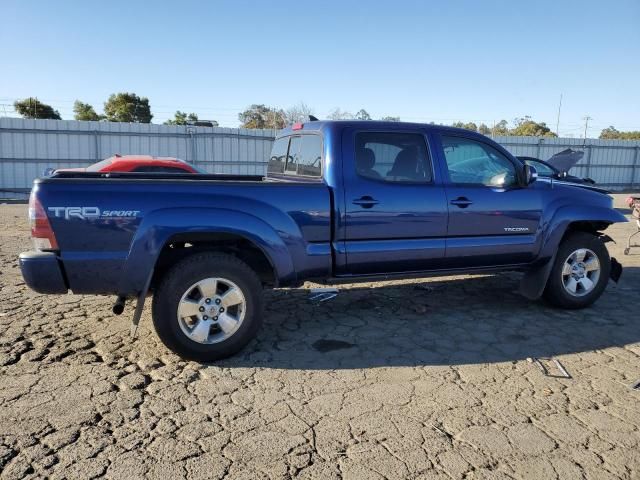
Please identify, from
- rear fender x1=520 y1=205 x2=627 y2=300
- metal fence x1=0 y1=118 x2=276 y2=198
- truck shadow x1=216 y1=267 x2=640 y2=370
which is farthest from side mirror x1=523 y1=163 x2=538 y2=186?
metal fence x1=0 y1=118 x2=276 y2=198

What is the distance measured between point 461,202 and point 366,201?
1.00m

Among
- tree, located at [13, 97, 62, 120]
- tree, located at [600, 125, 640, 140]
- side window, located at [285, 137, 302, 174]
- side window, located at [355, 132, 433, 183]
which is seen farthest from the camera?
tree, located at [600, 125, 640, 140]

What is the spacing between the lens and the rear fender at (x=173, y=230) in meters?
3.78

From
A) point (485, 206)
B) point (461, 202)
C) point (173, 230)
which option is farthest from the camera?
point (485, 206)

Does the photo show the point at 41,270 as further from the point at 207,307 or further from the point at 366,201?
the point at 366,201

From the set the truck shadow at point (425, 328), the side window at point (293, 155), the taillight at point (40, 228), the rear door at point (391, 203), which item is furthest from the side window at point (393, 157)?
the taillight at point (40, 228)

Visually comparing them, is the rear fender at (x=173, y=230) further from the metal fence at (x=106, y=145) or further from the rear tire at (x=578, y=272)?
the metal fence at (x=106, y=145)

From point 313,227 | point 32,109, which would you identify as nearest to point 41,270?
point 313,227

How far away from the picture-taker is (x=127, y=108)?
145ft

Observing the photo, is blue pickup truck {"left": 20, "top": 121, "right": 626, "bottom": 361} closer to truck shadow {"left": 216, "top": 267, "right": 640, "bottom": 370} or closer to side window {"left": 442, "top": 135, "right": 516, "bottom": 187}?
side window {"left": 442, "top": 135, "right": 516, "bottom": 187}

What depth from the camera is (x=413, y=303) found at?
5.69m

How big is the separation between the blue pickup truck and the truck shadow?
32 cm

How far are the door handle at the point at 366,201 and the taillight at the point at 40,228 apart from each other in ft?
7.78

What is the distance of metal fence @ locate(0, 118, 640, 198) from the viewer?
19.5m
